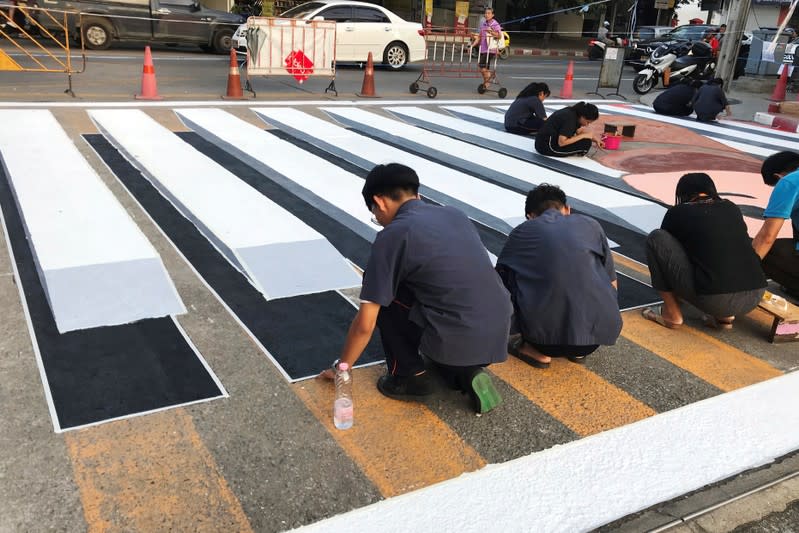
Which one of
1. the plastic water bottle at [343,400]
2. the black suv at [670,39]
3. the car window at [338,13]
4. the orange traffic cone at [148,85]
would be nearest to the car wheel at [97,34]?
the car window at [338,13]

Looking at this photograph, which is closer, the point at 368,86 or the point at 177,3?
the point at 368,86

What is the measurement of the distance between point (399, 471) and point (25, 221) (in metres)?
4.03

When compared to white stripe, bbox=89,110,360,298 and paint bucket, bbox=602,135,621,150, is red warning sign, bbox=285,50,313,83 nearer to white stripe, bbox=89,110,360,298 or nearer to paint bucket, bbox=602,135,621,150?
white stripe, bbox=89,110,360,298

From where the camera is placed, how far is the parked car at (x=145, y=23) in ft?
56.0

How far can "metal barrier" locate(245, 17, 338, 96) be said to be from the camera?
12125 mm

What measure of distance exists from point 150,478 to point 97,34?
674 inches

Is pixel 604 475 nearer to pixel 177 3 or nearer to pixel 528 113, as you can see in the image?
pixel 528 113

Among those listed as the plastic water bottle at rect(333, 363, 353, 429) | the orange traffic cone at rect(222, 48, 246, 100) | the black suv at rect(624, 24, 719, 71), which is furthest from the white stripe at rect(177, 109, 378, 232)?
the black suv at rect(624, 24, 719, 71)

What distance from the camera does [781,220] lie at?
4.66 meters

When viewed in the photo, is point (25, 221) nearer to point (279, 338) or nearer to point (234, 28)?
point (279, 338)

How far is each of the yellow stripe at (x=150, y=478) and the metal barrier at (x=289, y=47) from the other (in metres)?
9.94

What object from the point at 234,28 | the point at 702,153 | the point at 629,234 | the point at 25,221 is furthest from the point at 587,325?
the point at 234,28

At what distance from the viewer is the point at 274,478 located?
2.95 meters

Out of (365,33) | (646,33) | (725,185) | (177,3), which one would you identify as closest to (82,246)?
(725,185)
